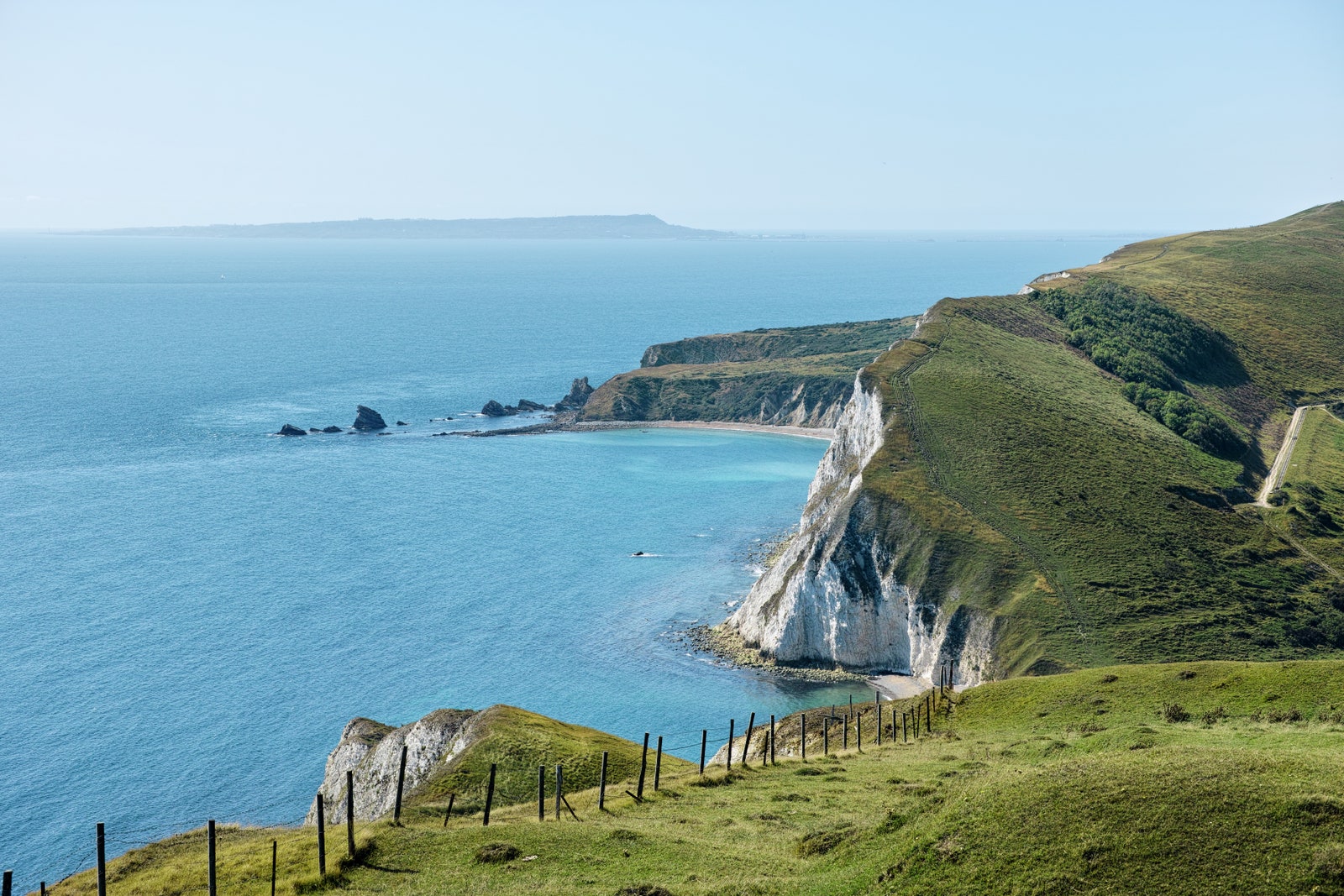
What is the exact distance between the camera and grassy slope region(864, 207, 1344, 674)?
7656cm

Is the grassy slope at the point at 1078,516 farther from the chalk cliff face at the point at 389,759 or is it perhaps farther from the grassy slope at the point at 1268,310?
the chalk cliff face at the point at 389,759

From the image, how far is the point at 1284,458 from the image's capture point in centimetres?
11981

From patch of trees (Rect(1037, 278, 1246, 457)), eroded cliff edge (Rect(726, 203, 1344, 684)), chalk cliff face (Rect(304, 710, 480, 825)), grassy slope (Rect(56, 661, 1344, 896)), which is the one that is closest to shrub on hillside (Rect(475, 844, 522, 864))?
grassy slope (Rect(56, 661, 1344, 896))

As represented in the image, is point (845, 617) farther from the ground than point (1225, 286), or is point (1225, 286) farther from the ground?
point (1225, 286)

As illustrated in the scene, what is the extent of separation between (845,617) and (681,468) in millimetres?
77707

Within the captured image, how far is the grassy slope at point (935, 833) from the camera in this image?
79.9ft

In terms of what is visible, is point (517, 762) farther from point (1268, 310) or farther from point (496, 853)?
point (1268, 310)

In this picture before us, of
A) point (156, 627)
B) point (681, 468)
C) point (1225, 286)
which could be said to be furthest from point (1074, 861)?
point (1225, 286)

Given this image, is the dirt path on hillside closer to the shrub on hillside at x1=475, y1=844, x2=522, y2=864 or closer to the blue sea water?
the blue sea water

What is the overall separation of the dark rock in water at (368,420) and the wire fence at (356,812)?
123 m

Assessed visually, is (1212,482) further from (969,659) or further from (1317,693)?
(1317,693)

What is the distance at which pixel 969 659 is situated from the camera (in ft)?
257

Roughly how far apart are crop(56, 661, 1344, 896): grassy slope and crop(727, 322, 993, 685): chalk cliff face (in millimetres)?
37077

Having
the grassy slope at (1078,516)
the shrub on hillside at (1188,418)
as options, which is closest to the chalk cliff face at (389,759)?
the grassy slope at (1078,516)
